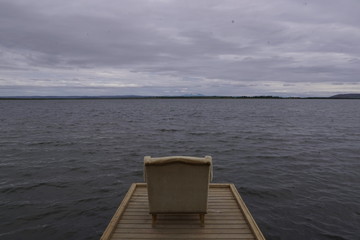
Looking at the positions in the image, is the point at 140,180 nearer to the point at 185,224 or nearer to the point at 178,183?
the point at 185,224

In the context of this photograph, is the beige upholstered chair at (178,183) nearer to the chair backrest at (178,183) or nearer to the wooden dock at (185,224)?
the chair backrest at (178,183)

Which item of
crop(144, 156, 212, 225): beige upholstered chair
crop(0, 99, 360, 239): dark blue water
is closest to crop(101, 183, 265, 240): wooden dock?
crop(144, 156, 212, 225): beige upholstered chair

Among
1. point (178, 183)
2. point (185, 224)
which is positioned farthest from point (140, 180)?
point (178, 183)

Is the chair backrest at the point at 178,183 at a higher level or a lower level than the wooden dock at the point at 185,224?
higher

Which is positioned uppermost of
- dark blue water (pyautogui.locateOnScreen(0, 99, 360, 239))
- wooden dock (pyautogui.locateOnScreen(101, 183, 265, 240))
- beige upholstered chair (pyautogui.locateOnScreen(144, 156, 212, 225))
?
beige upholstered chair (pyautogui.locateOnScreen(144, 156, 212, 225))

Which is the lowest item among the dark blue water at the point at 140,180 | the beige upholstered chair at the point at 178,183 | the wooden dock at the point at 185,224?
the dark blue water at the point at 140,180

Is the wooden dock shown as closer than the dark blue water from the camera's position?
Yes

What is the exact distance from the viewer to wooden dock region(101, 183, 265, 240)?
5395 mm

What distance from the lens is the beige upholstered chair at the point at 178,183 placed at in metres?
5.30

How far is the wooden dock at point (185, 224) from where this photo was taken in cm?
539

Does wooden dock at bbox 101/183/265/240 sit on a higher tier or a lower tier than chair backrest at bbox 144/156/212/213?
lower

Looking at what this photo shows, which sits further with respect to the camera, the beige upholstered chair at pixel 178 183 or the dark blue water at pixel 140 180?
the dark blue water at pixel 140 180

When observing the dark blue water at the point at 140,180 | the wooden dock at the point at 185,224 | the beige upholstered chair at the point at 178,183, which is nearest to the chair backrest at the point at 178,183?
the beige upholstered chair at the point at 178,183

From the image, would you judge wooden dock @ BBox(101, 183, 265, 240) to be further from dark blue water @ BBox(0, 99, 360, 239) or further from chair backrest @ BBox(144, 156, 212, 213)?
dark blue water @ BBox(0, 99, 360, 239)
